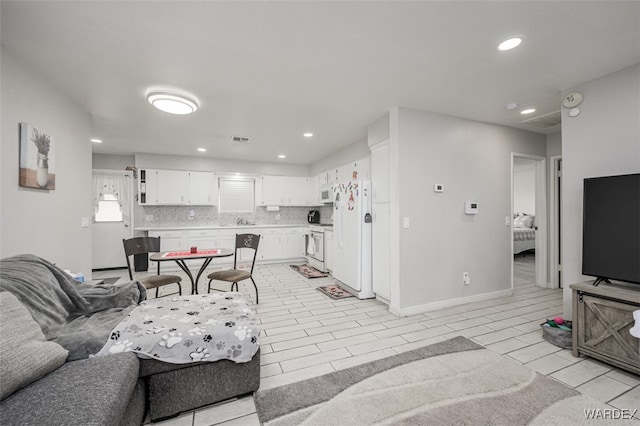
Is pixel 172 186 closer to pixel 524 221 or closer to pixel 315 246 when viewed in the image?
pixel 315 246

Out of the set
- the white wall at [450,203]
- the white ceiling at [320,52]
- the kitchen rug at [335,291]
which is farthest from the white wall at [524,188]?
the kitchen rug at [335,291]

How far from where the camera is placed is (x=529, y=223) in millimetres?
7945

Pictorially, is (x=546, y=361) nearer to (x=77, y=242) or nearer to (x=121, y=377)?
(x=121, y=377)

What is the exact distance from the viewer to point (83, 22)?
1819mm

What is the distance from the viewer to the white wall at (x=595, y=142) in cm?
238

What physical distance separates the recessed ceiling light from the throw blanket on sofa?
11.4 ft

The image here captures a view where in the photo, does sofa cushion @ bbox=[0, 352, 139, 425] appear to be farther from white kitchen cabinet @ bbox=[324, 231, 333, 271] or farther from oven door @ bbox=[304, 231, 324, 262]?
oven door @ bbox=[304, 231, 324, 262]

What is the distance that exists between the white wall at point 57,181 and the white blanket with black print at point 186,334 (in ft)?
4.11

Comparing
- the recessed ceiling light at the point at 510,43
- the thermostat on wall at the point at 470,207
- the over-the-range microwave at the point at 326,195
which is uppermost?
the recessed ceiling light at the point at 510,43

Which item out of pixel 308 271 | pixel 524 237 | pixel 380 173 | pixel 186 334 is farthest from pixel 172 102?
pixel 524 237

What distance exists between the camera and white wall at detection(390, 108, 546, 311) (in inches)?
131

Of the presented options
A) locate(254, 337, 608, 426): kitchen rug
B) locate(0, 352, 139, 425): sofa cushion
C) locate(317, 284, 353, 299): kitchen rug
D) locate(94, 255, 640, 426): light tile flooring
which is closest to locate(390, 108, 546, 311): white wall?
locate(94, 255, 640, 426): light tile flooring

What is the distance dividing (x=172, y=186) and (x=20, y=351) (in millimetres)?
5337

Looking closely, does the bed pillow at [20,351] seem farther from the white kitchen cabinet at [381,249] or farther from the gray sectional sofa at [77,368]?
the white kitchen cabinet at [381,249]
